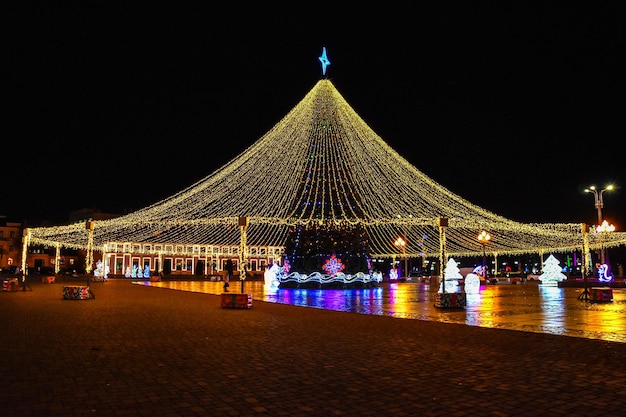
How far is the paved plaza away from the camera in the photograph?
18.2 feet

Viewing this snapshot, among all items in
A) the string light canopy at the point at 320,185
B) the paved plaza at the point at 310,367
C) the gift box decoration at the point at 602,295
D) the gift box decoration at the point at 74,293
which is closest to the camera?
the paved plaza at the point at 310,367

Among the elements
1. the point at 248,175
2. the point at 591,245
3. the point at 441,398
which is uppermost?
the point at 248,175

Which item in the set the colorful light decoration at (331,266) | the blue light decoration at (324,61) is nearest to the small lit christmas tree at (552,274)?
the colorful light decoration at (331,266)

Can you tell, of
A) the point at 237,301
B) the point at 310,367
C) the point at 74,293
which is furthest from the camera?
the point at 74,293

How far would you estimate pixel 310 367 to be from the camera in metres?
7.63

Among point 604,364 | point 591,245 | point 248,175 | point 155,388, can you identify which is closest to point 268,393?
point 155,388

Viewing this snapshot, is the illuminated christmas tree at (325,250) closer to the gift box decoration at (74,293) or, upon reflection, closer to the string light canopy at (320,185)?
the string light canopy at (320,185)

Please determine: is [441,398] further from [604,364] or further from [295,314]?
[295,314]

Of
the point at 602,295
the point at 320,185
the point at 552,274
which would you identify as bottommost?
the point at 602,295

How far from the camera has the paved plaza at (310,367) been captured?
5.56m

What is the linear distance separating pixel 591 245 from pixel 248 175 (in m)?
37.0

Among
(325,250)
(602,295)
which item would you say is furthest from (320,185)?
(602,295)

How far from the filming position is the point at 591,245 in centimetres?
5141

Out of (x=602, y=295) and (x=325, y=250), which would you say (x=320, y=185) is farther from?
(x=602, y=295)
